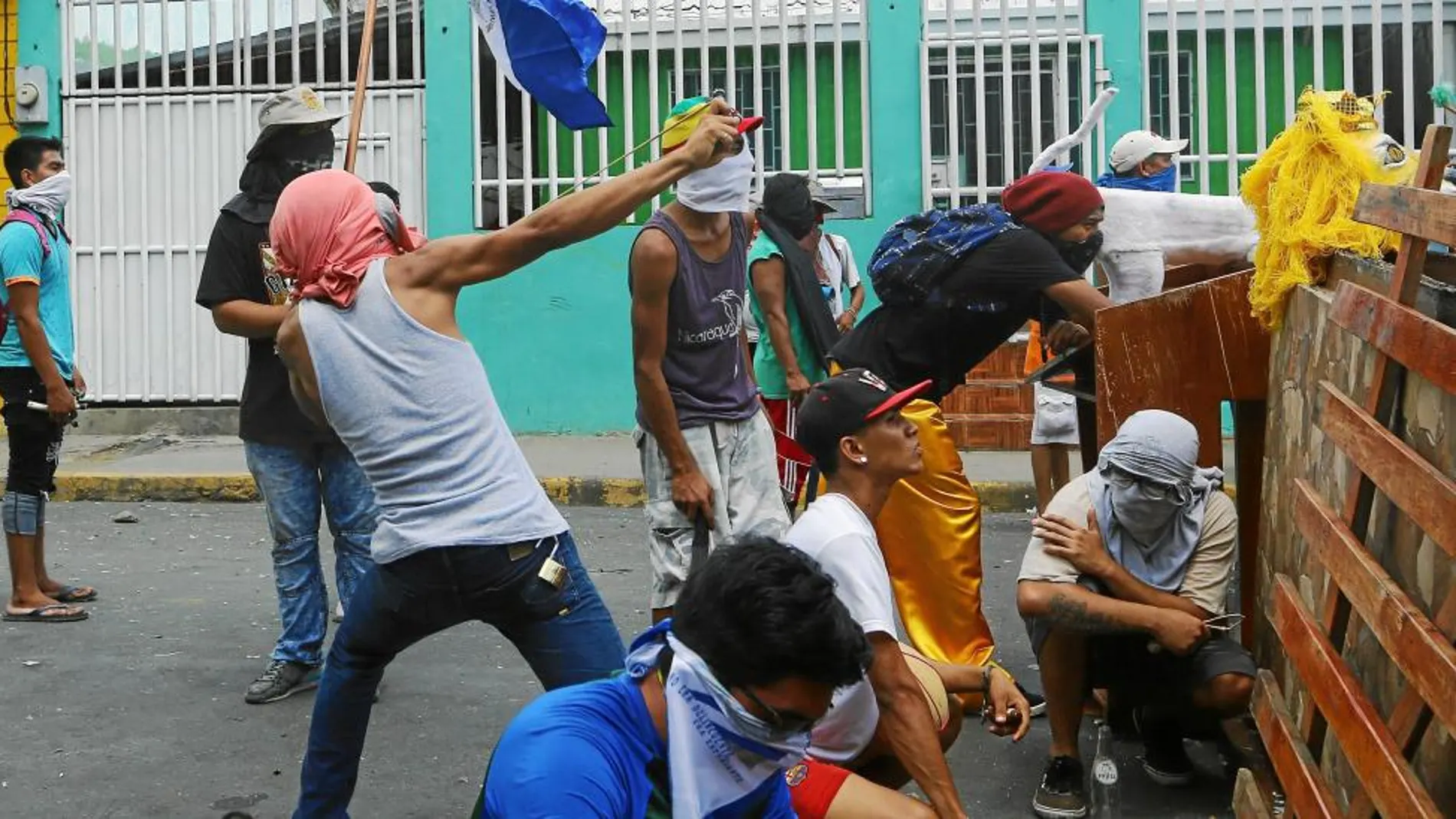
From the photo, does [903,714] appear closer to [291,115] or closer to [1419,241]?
[1419,241]

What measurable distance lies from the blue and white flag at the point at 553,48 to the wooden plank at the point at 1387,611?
2.09 meters

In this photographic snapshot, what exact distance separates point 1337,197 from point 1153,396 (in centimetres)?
89

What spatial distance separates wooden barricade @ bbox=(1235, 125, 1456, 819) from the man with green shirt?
11.5ft

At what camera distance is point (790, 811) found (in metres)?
3.00

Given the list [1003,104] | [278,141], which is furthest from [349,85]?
[278,141]

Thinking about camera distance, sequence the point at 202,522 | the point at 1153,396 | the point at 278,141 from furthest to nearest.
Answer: the point at 202,522
the point at 278,141
the point at 1153,396

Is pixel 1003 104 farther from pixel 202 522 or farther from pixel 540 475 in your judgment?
pixel 202 522

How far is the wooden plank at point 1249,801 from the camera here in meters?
4.12

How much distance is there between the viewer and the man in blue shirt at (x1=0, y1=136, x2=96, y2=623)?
Result: 22.1ft

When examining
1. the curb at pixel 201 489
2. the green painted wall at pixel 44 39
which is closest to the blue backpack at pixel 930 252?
the curb at pixel 201 489

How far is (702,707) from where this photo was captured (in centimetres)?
265

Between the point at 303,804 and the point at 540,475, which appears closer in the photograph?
the point at 303,804

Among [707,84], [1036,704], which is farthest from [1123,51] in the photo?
[1036,704]

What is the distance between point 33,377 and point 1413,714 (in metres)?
5.23
